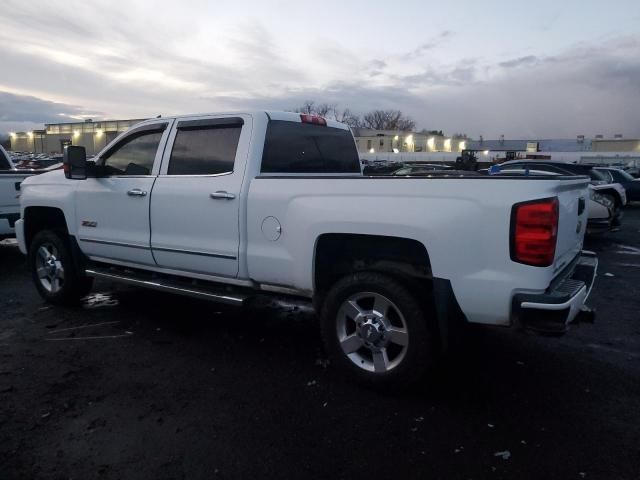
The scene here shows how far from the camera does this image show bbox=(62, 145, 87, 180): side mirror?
15.8ft

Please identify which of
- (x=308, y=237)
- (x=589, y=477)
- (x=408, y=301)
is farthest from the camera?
(x=308, y=237)

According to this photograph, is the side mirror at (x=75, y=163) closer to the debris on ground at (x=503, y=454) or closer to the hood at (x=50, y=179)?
the hood at (x=50, y=179)

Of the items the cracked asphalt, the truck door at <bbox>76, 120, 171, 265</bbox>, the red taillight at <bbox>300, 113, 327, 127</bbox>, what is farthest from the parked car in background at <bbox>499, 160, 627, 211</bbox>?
the truck door at <bbox>76, 120, 171, 265</bbox>

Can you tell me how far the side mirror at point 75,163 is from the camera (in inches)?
190

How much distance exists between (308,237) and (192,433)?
59.9 inches

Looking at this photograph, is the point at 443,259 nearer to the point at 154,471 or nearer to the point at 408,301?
the point at 408,301

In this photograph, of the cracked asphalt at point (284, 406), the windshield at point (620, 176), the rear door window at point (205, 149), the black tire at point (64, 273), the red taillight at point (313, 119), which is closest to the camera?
the cracked asphalt at point (284, 406)

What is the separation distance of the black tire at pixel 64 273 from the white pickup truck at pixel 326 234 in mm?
24

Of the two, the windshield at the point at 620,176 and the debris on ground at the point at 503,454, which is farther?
the windshield at the point at 620,176

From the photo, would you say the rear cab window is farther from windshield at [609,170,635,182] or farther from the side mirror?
windshield at [609,170,635,182]

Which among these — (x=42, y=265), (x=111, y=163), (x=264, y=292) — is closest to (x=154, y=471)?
(x=264, y=292)

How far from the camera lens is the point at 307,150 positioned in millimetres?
4715

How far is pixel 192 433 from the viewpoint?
3061mm

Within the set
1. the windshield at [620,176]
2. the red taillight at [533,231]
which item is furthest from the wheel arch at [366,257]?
the windshield at [620,176]
